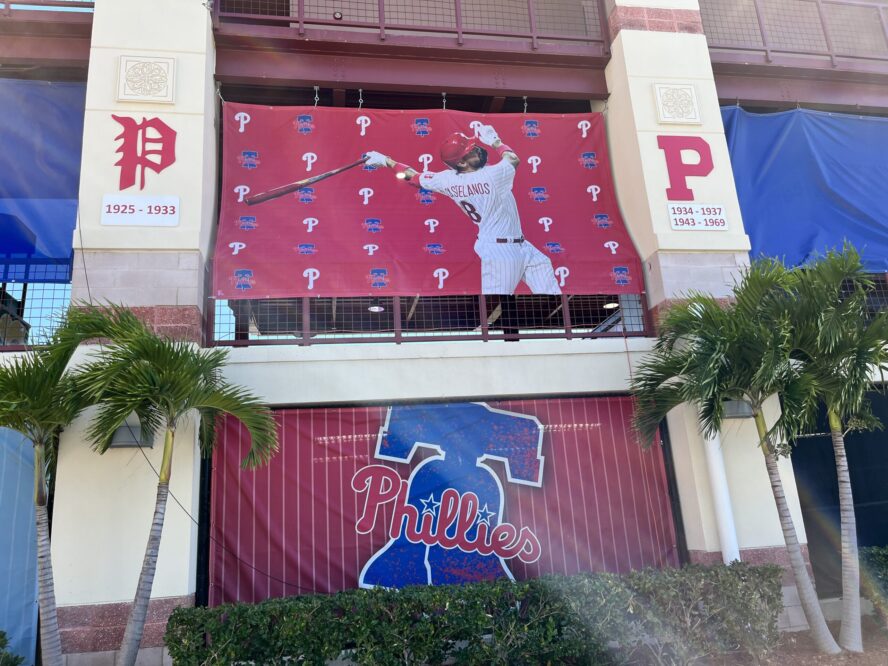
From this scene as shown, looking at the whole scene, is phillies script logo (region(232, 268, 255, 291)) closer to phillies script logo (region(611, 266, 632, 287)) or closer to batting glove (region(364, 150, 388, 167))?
batting glove (region(364, 150, 388, 167))

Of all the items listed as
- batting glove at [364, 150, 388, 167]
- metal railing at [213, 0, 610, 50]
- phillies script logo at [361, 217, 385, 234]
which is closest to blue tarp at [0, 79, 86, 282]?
metal railing at [213, 0, 610, 50]

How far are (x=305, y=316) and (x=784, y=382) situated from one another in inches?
215

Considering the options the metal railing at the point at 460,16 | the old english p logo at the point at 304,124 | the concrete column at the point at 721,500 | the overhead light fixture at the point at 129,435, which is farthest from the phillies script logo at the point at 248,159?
the concrete column at the point at 721,500

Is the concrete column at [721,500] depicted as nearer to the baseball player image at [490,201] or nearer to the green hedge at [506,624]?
the green hedge at [506,624]

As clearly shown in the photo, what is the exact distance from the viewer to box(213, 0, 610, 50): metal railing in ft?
31.5

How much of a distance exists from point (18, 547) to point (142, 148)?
4735 millimetres

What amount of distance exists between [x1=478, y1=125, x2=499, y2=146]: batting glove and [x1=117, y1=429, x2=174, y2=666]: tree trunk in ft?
19.1

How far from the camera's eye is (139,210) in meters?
7.84

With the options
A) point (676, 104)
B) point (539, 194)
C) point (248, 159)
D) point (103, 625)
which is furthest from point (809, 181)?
point (103, 625)

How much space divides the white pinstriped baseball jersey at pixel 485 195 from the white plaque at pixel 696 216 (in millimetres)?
2081

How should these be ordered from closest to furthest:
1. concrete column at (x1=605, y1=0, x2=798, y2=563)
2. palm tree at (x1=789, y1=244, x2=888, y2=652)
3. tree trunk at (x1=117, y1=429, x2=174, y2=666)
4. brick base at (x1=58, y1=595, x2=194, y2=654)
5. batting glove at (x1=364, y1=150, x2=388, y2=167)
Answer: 1. tree trunk at (x1=117, y1=429, x2=174, y2=666)
2. brick base at (x1=58, y1=595, x2=194, y2=654)
3. palm tree at (x1=789, y1=244, x2=888, y2=652)
4. concrete column at (x1=605, y1=0, x2=798, y2=563)
5. batting glove at (x1=364, y1=150, x2=388, y2=167)

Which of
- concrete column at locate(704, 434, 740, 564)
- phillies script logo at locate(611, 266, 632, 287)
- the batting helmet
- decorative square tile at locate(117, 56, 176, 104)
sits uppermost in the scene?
decorative square tile at locate(117, 56, 176, 104)

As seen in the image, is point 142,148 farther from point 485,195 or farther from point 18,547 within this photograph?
point 18,547

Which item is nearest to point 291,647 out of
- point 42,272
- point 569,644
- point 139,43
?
point 569,644
